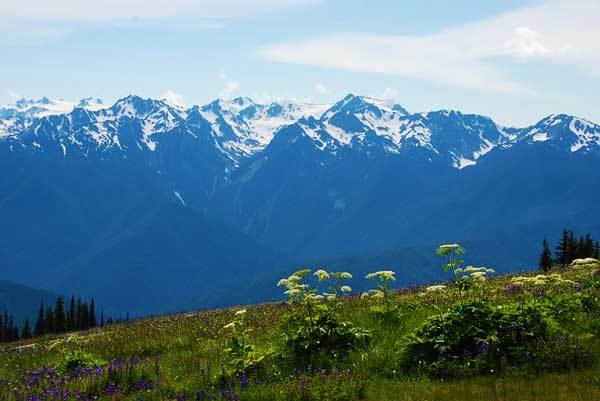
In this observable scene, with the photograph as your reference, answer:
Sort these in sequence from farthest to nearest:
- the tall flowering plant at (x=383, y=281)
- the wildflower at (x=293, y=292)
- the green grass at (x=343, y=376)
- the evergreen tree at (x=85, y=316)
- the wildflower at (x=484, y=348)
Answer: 1. the evergreen tree at (x=85, y=316)
2. the tall flowering plant at (x=383, y=281)
3. the wildflower at (x=293, y=292)
4. the wildflower at (x=484, y=348)
5. the green grass at (x=343, y=376)

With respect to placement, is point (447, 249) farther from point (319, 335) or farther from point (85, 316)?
point (85, 316)

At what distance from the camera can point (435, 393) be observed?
10477 millimetres

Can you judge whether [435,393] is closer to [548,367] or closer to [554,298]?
[548,367]

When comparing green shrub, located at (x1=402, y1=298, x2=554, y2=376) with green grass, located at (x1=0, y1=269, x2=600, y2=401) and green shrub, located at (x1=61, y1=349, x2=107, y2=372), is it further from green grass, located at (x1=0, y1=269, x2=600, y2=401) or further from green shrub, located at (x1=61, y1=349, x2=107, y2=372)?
green shrub, located at (x1=61, y1=349, x2=107, y2=372)

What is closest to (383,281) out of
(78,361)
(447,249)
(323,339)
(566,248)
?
(447,249)

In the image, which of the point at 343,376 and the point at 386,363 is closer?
the point at 343,376

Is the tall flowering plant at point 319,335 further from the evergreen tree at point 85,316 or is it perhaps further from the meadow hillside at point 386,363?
the evergreen tree at point 85,316

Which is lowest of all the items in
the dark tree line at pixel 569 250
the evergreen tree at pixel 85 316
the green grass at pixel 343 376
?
the green grass at pixel 343 376

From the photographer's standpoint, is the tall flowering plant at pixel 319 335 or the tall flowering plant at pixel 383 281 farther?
the tall flowering plant at pixel 383 281

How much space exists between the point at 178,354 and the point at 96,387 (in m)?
3.98

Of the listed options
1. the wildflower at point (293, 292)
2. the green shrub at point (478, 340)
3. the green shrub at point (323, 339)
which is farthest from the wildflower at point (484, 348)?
the wildflower at point (293, 292)

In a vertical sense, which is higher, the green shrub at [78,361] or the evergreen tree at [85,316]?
the evergreen tree at [85,316]

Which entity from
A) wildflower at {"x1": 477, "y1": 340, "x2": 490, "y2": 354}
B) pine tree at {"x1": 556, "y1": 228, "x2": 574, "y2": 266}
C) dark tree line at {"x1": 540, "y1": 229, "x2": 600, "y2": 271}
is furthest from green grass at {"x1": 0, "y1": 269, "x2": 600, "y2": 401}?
pine tree at {"x1": 556, "y1": 228, "x2": 574, "y2": 266}

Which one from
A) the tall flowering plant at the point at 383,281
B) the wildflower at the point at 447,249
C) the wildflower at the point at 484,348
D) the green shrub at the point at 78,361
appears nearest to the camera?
the wildflower at the point at 484,348
